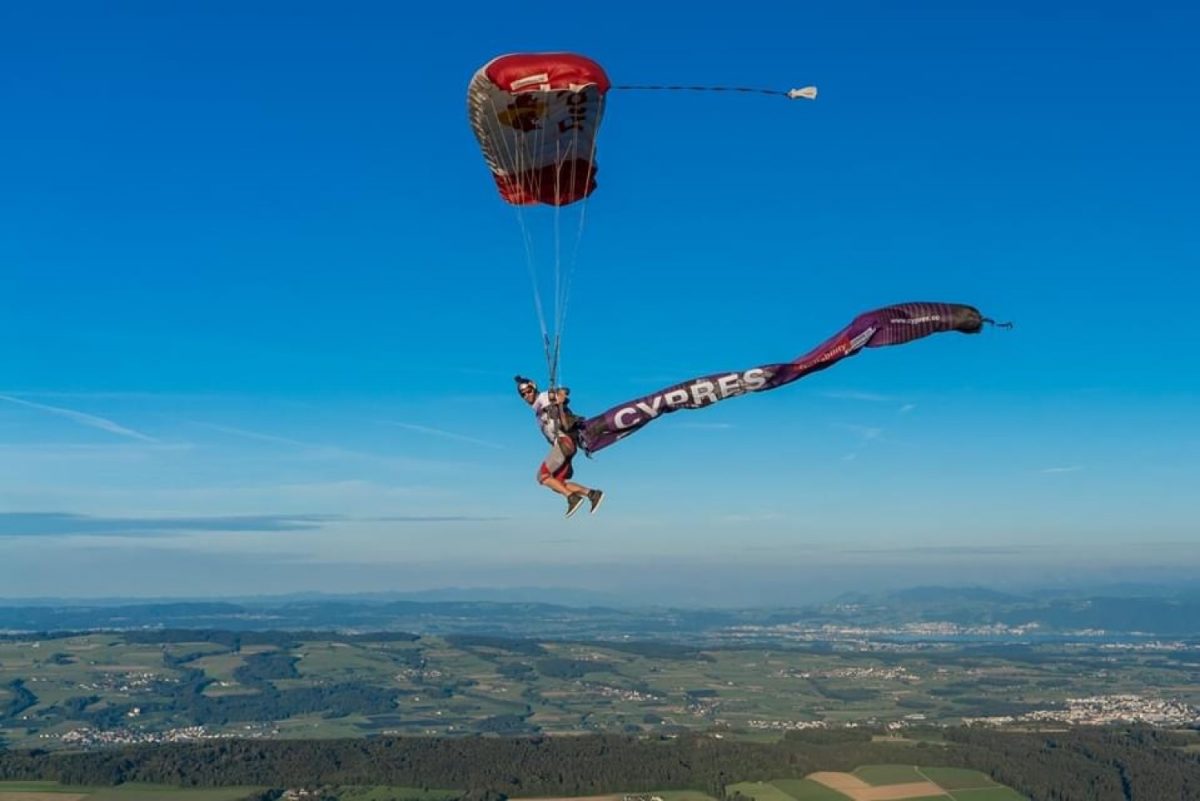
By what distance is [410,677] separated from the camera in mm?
159750

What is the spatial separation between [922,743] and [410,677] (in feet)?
284

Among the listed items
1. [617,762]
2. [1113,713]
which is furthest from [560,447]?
[1113,713]

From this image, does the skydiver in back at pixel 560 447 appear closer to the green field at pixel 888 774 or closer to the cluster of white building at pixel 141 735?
the green field at pixel 888 774

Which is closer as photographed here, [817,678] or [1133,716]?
[1133,716]

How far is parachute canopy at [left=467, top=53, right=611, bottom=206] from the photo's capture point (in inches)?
589

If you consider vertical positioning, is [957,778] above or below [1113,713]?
→ above

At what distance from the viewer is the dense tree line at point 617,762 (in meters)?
78.9

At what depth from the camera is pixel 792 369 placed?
14172 millimetres

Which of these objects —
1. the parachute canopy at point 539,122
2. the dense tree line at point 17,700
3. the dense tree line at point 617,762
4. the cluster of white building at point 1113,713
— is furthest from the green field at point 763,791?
the dense tree line at point 17,700

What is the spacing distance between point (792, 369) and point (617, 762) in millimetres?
74267

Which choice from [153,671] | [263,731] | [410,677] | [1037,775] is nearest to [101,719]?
[263,731]

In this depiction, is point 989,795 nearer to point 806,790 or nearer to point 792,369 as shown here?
point 806,790

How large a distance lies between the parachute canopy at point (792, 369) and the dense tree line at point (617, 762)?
2593 inches

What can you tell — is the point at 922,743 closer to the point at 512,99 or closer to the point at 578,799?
the point at 578,799
